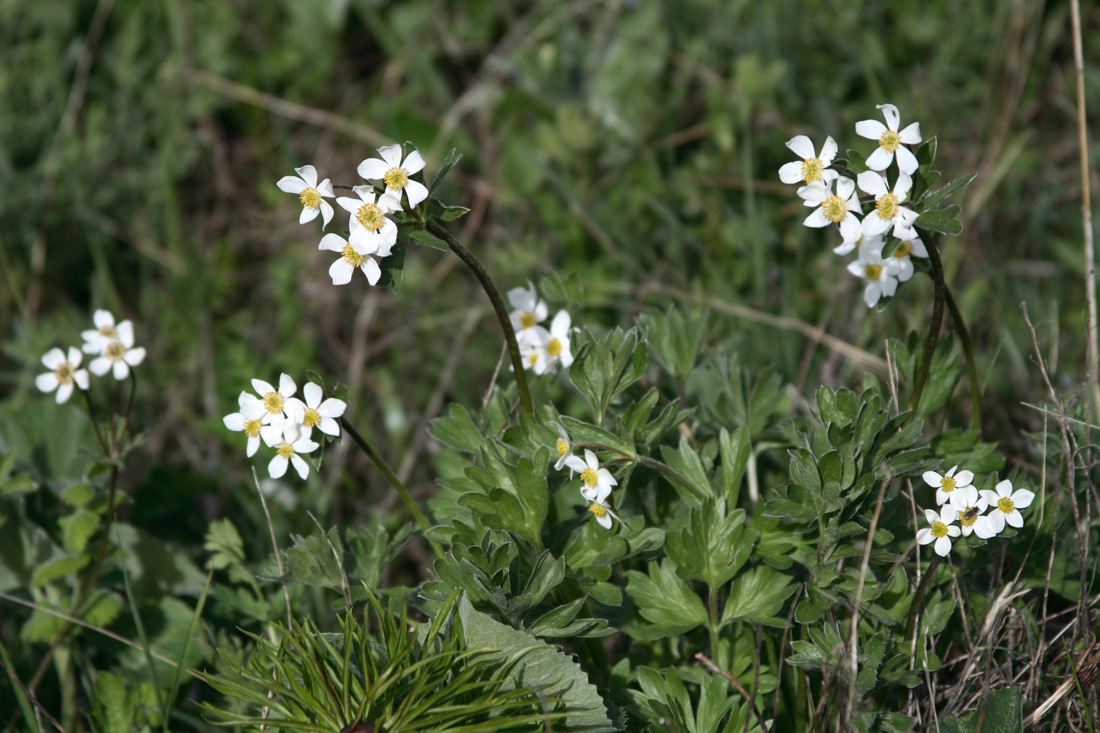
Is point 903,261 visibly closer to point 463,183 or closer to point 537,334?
point 537,334

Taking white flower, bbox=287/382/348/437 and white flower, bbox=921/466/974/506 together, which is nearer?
white flower, bbox=921/466/974/506

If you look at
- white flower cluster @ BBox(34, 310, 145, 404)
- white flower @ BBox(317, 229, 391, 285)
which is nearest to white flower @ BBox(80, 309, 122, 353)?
white flower cluster @ BBox(34, 310, 145, 404)

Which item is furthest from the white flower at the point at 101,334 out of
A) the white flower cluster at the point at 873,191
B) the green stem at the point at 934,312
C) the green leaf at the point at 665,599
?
the green stem at the point at 934,312

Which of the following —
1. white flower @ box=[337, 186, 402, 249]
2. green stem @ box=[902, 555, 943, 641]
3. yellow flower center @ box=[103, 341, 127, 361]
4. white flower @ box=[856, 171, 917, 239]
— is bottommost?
green stem @ box=[902, 555, 943, 641]

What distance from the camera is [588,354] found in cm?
223

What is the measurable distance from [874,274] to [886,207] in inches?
16.2

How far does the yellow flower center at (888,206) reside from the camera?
1886 millimetres

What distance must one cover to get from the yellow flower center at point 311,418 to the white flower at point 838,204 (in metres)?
1.22

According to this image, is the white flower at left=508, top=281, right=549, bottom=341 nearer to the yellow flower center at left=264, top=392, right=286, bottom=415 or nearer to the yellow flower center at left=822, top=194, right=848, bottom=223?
the yellow flower center at left=264, top=392, right=286, bottom=415

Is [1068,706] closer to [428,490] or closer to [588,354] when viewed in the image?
[588,354]

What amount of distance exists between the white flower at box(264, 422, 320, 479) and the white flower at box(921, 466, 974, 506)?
1422 mm

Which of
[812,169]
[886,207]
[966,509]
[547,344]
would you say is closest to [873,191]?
[886,207]

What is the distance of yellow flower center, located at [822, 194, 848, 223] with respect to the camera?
1.99 meters

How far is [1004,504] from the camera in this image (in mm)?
1999
